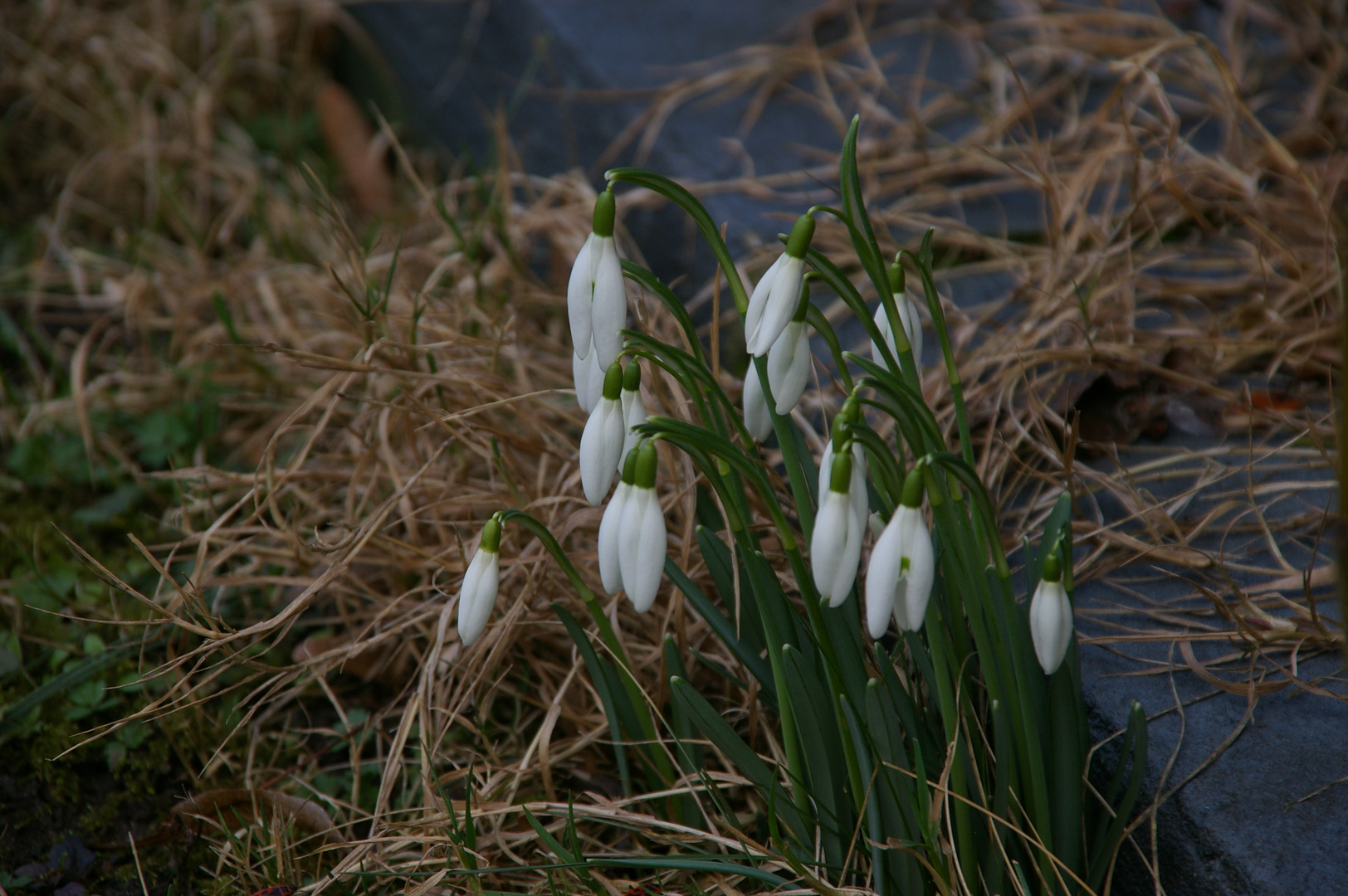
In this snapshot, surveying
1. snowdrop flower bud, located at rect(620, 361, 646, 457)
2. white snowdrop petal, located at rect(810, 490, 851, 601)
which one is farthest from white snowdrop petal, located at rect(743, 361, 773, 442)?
white snowdrop petal, located at rect(810, 490, 851, 601)

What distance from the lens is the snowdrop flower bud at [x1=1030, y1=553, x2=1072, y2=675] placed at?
42.1 inches

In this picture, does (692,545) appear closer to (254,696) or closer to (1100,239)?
(254,696)

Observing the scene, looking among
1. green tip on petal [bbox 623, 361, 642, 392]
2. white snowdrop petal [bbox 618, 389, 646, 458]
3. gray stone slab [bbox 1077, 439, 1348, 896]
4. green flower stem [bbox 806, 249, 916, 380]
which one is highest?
green flower stem [bbox 806, 249, 916, 380]

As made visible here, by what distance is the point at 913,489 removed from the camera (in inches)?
37.5

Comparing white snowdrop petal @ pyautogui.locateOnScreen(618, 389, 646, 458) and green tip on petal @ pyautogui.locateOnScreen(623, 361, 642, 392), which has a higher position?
green tip on petal @ pyautogui.locateOnScreen(623, 361, 642, 392)

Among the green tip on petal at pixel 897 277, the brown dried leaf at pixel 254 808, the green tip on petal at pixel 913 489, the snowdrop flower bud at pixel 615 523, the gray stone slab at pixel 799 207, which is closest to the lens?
the green tip on petal at pixel 913 489

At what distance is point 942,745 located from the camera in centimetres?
141

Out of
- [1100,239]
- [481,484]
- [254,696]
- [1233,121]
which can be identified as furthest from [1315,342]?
[254,696]

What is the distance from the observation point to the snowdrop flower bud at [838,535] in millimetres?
966

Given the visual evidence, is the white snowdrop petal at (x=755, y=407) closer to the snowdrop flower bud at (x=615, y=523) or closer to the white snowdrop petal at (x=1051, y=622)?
the snowdrop flower bud at (x=615, y=523)

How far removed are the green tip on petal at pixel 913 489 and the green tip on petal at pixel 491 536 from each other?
45cm

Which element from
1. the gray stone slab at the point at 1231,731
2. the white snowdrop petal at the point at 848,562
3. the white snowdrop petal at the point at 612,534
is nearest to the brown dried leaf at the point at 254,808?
the white snowdrop petal at the point at 612,534

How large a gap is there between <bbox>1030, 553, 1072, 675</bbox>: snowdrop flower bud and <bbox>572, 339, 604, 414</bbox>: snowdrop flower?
0.54 meters

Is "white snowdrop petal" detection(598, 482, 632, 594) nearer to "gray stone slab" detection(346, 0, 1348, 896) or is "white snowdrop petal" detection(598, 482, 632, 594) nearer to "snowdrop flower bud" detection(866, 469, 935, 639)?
"snowdrop flower bud" detection(866, 469, 935, 639)
